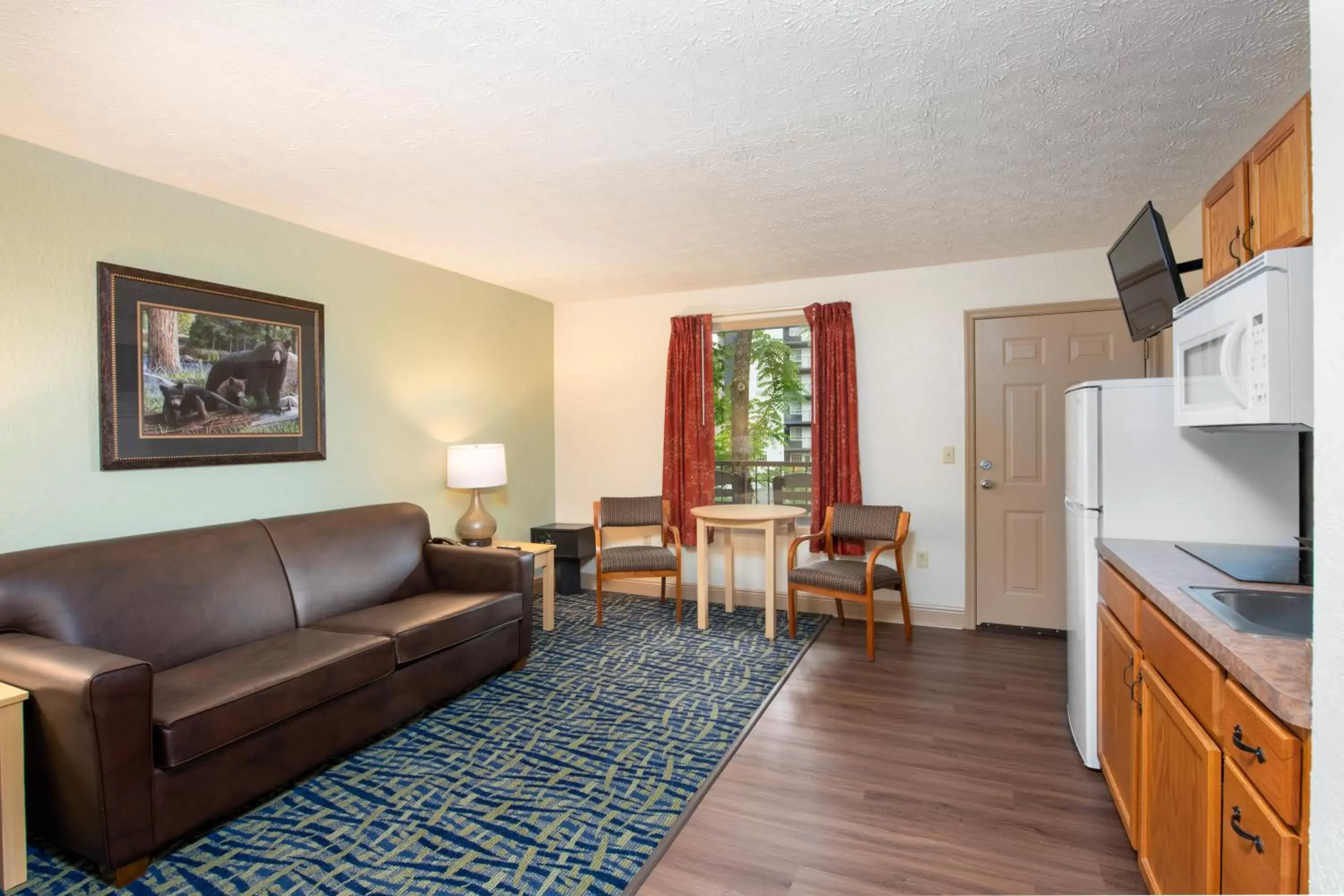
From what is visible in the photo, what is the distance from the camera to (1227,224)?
2.09 metres

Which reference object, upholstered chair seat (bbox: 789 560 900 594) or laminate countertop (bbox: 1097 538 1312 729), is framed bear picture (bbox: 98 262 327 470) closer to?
upholstered chair seat (bbox: 789 560 900 594)

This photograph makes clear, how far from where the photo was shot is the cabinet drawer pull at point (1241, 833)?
108 cm

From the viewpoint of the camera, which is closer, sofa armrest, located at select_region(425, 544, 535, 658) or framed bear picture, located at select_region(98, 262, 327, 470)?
framed bear picture, located at select_region(98, 262, 327, 470)

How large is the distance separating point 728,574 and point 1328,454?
3.93 meters

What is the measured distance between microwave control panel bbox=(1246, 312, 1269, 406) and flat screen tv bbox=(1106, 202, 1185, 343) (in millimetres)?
748

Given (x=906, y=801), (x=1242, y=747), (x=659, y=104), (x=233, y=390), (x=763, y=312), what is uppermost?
(x=659, y=104)

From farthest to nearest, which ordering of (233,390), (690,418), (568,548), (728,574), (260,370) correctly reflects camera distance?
(568,548) < (690,418) < (728,574) < (260,370) < (233,390)

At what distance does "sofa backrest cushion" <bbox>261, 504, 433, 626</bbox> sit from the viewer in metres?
3.03

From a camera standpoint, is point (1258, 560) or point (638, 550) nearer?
point (1258, 560)

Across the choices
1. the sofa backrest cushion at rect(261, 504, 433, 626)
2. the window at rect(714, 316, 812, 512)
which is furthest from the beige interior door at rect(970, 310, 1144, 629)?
the sofa backrest cushion at rect(261, 504, 433, 626)

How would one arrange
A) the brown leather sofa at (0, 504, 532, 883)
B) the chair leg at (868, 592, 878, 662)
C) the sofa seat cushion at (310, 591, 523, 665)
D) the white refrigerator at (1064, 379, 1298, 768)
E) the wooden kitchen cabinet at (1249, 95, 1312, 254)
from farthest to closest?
the chair leg at (868, 592, 878, 662), the sofa seat cushion at (310, 591, 523, 665), the white refrigerator at (1064, 379, 1298, 768), the brown leather sofa at (0, 504, 532, 883), the wooden kitchen cabinet at (1249, 95, 1312, 254)

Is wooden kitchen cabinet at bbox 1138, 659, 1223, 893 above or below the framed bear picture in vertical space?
below

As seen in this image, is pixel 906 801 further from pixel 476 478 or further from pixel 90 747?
pixel 476 478

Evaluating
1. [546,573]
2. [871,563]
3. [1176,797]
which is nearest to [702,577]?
[546,573]
